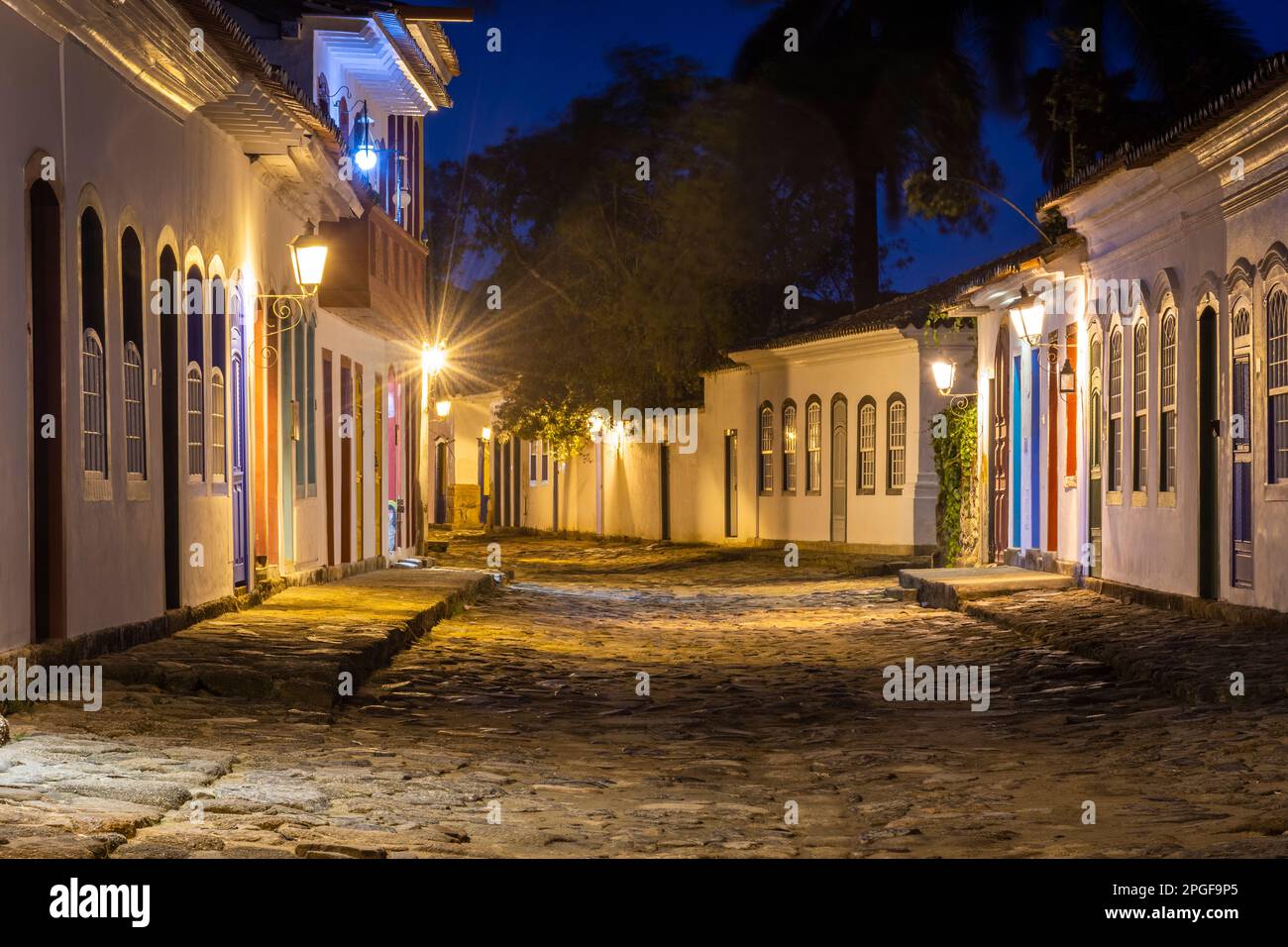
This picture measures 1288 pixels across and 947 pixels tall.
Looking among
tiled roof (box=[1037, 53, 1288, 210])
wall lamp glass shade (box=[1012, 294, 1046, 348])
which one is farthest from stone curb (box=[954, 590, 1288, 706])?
wall lamp glass shade (box=[1012, 294, 1046, 348])

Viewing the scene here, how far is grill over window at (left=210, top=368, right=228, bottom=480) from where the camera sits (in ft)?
51.2

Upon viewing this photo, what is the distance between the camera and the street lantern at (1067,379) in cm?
2081

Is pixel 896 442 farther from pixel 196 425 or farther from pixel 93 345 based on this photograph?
pixel 93 345

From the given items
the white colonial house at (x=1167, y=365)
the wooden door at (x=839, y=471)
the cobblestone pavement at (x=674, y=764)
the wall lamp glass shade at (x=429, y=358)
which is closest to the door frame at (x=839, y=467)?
the wooden door at (x=839, y=471)

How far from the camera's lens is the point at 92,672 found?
10.7 m

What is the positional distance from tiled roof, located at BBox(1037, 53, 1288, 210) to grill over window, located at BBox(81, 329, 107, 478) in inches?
304

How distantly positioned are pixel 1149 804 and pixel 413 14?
17.3m

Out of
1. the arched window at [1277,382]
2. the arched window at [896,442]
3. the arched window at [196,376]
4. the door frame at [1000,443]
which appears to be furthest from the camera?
the arched window at [896,442]

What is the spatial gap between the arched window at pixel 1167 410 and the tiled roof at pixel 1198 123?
149cm

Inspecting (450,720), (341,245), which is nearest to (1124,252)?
(341,245)

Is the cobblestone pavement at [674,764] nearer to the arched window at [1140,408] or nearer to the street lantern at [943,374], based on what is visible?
the arched window at [1140,408]

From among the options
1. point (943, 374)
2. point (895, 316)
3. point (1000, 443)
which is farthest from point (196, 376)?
point (895, 316)

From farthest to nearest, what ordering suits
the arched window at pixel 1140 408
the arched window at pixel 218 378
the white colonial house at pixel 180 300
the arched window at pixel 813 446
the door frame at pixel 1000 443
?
the arched window at pixel 813 446, the door frame at pixel 1000 443, the arched window at pixel 1140 408, the arched window at pixel 218 378, the white colonial house at pixel 180 300
